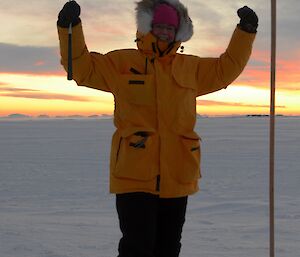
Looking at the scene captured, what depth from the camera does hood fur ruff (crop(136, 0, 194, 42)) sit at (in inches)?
101

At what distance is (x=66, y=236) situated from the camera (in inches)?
185

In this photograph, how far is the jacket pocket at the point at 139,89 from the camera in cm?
249

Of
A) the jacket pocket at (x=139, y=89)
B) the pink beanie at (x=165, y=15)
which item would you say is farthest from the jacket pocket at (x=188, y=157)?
the pink beanie at (x=165, y=15)

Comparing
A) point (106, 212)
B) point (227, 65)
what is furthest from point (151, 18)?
point (106, 212)

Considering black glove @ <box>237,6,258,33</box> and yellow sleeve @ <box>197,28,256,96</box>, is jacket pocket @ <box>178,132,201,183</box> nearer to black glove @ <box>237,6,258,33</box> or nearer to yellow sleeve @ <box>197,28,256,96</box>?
yellow sleeve @ <box>197,28,256,96</box>

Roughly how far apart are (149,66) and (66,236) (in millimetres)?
2684

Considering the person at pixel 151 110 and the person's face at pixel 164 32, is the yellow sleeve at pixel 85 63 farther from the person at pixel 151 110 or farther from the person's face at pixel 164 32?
Result: the person's face at pixel 164 32

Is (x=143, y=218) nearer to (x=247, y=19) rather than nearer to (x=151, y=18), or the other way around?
(x=151, y=18)

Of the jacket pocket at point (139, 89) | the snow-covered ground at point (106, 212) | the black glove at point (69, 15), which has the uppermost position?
the black glove at point (69, 15)

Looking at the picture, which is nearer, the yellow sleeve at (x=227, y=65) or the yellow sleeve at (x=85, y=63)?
the yellow sleeve at (x=85, y=63)

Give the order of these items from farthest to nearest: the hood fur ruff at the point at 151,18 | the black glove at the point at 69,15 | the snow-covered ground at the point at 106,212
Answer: the snow-covered ground at the point at 106,212 < the hood fur ruff at the point at 151,18 < the black glove at the point at 69,15

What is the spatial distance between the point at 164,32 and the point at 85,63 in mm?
447

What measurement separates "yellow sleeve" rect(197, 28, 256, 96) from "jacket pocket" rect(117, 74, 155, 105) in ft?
1.10

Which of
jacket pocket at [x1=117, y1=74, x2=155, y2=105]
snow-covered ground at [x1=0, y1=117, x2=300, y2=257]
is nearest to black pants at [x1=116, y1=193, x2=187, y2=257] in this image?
jacket pocket at [x1=117, y1=74, x2=155, y2=105]
